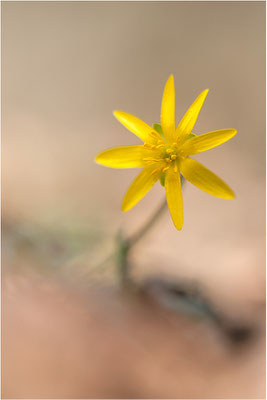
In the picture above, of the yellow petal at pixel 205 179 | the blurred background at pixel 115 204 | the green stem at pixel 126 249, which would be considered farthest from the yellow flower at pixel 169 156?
the blurred background at pixel 115 204

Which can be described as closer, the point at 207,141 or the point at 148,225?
the point at 207,141

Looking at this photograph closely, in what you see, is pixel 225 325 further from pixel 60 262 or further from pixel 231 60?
pixel 231 60

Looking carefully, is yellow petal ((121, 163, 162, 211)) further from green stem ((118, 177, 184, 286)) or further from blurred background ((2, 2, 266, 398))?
blurred background ((2, 2, 266, 398))

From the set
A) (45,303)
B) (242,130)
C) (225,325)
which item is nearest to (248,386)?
(225,325)

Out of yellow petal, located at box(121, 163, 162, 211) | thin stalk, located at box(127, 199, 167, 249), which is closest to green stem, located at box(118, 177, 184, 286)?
thin stalk, located at box(127, 199, 167, 249)

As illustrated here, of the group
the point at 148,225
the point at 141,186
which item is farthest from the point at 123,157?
the point at 148,225

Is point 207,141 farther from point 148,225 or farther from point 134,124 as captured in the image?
point 148,225
